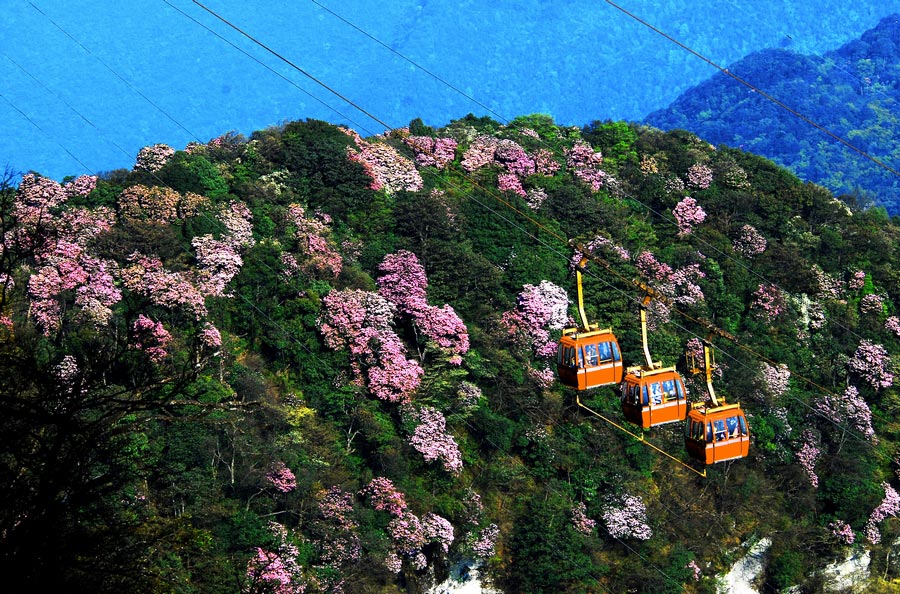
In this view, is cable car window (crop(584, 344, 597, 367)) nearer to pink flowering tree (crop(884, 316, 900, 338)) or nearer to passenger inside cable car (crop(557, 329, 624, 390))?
passenger inside cable car (crop(557, 329, 624, 390))

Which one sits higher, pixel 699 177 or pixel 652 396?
pixel 699 177

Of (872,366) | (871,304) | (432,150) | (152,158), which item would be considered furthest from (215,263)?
(871,304)

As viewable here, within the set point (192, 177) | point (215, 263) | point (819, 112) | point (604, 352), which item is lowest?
point (604, 352)

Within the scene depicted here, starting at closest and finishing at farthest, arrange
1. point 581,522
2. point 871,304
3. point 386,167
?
point 581,522, point 386,167, point 871,304

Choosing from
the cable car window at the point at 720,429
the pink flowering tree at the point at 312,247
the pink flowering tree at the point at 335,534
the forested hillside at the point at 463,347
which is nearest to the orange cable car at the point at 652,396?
the cable car window at the point at 720,429

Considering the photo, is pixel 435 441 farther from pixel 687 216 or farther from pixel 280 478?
pixel 687 216

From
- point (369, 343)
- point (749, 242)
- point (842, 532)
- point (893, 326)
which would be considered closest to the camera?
point (369, 343)

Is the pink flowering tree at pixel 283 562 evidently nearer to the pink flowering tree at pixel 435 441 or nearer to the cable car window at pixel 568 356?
the pink flowering tree at pixel 435 441
